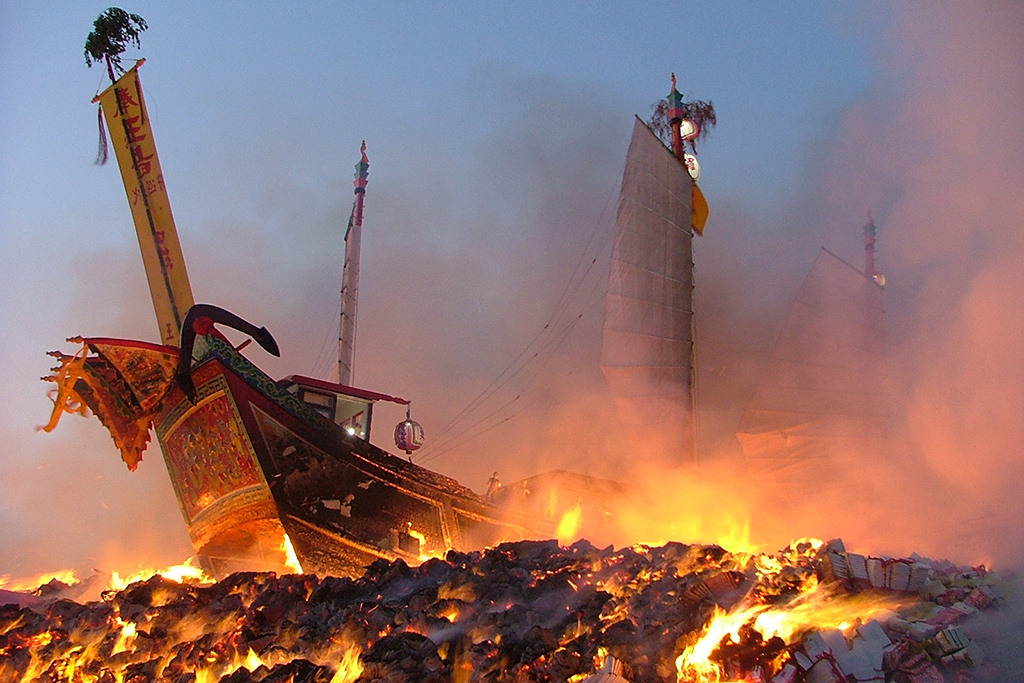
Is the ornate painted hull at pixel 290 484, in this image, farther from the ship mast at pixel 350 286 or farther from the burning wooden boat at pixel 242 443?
the ship mast at pixel 350 286

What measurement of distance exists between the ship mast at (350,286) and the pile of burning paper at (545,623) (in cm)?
1188

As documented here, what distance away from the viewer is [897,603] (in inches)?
295

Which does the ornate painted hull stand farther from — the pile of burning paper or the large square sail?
the large square sail

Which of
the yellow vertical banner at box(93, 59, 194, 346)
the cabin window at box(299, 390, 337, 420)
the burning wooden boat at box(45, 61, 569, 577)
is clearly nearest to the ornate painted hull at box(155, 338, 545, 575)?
the burning wooden boat at box(45, 61, 569, 577)

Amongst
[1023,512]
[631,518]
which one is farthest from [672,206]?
[1023,512]

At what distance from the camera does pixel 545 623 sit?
7.08 meters

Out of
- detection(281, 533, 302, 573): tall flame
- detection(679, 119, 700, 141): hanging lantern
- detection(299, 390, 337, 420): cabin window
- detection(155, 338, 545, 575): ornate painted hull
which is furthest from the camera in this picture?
detection(679, 119, 700, 141): hanging lantern

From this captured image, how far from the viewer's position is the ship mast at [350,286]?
2053 centimetres

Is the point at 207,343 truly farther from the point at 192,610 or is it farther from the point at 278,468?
the point at 192,610

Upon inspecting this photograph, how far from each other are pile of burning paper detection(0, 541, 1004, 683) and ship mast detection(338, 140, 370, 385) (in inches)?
468

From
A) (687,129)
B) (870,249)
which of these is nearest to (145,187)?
(687,129)

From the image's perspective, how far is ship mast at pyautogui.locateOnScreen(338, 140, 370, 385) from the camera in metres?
20.5

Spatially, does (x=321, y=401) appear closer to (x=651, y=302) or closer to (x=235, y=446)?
(x=235, y=446)

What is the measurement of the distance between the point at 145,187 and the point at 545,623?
9.56m
